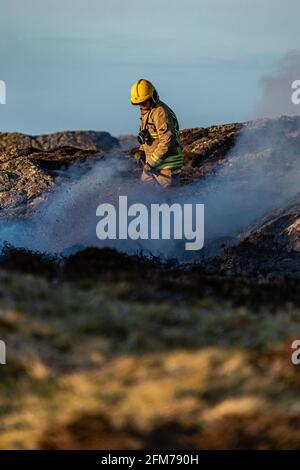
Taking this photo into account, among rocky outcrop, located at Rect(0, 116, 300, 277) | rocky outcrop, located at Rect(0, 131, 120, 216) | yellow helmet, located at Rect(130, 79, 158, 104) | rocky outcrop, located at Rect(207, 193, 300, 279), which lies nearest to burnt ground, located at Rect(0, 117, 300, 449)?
rocky outcrop, located at Rect(0, 116, 300, 277)

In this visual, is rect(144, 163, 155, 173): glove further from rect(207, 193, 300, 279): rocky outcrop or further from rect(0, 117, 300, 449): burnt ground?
rect(0, 117, 300, 449): burnt ground

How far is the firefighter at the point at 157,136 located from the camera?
23.2 meters

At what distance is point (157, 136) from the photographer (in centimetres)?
2380

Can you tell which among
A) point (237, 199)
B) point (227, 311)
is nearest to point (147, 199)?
point (237, 199)

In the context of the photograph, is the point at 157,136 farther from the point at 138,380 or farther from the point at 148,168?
the point at 138,380

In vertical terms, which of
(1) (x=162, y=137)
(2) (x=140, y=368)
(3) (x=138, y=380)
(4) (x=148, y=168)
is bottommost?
(3) (x=138, y=380)

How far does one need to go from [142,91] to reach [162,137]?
1279mm

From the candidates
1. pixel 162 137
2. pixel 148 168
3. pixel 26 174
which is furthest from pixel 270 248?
pixel 26 174

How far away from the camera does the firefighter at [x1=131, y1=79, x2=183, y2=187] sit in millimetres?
23156

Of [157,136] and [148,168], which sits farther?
[148,168]

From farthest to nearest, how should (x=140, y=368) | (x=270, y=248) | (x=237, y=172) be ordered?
(x=237, y=172) < (x=270, y=248) < (x=140, y=368)

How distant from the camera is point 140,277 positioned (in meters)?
12.7

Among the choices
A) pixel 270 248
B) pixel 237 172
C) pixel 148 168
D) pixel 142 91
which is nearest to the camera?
pixel 142 91

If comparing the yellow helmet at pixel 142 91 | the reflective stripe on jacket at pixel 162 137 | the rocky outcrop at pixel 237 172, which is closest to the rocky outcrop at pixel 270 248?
the rocky outcrop at pixel 237 172
